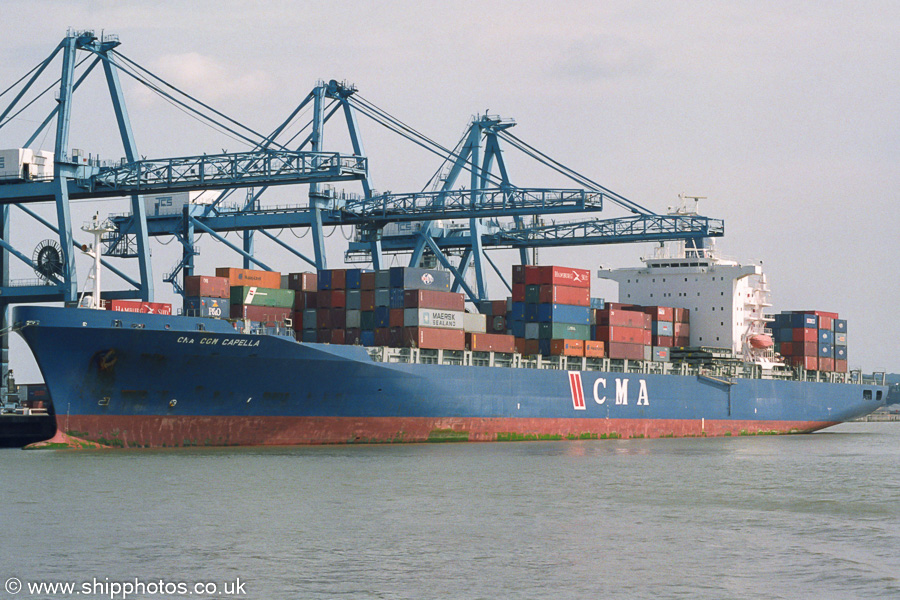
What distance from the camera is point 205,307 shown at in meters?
34.5

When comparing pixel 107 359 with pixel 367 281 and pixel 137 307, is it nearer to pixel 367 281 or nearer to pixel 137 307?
pixel 137 307

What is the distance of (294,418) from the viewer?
33656 millimetres

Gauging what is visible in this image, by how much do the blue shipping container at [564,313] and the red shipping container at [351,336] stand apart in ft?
23.3

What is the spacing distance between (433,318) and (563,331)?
20.3 feet

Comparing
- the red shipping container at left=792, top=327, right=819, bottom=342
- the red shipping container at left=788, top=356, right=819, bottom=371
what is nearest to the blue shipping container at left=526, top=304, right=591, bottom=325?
the red shipping container at left=792, top=327, right=819, bottom=342

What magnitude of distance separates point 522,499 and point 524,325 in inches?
749

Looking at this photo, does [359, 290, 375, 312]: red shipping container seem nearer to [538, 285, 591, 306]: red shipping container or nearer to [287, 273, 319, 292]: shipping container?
[287, 273, 319, 292]: shipping container

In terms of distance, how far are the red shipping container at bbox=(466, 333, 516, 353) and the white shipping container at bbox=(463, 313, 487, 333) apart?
29 cm

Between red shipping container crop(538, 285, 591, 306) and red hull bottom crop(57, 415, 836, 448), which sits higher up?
red shipping container crop(538, 285, 591, 306)

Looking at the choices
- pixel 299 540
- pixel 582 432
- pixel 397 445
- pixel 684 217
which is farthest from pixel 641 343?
pixel 299 540

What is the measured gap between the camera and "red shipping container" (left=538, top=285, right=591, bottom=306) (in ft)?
132

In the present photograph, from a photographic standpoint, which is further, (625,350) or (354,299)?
(625,350)

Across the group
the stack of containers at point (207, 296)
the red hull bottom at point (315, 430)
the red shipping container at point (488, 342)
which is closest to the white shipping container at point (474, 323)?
the red shipping container at point (488, 342)

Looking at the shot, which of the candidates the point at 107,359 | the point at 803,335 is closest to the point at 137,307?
the point at 107,359
